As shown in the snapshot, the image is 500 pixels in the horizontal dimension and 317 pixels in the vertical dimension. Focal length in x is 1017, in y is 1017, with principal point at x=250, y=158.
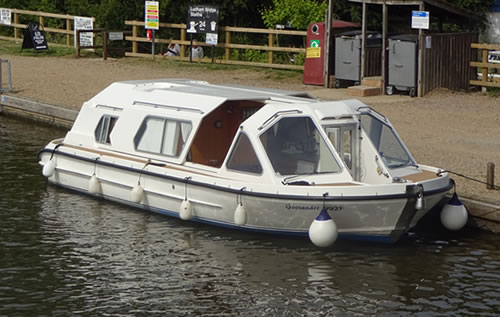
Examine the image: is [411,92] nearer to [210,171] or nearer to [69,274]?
[210,171]

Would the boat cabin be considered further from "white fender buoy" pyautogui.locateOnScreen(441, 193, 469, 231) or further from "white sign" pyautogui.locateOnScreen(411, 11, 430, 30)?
"white sign" pyautogui.locateOnScreen(411, 11, 430, 30)

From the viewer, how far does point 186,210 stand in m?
15.6

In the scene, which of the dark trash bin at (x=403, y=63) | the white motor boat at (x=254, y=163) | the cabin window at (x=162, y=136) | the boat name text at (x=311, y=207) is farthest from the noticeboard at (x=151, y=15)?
the boat name text at (x=311, y=207)

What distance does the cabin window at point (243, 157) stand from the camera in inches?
599

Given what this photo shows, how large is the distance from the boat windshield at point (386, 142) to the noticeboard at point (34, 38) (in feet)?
76.1

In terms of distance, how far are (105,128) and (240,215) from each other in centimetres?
411

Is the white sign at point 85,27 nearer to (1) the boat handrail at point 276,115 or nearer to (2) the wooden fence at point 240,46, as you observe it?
(2) the wooden fence at point 240,46

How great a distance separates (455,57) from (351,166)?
41.2 ft

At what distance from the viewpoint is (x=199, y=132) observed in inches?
649

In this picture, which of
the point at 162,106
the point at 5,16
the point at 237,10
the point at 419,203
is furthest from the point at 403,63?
the point at 5,16

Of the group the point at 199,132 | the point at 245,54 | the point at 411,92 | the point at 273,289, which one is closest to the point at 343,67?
the point at 411,92

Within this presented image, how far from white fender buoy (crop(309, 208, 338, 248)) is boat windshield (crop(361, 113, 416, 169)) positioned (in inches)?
83.9

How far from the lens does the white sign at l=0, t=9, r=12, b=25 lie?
42562mm

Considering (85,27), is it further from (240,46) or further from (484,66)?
(484,66)
